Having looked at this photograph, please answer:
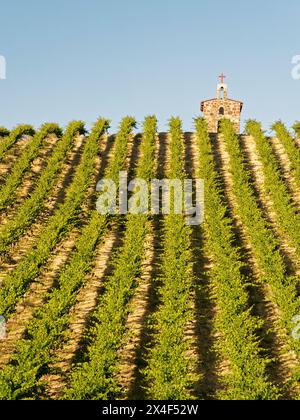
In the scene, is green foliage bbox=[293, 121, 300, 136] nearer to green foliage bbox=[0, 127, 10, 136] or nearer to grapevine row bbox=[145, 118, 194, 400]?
grapevine row bbox=[145, 118, 194, 400]

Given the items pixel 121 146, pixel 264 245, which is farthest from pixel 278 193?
pixel 121 146

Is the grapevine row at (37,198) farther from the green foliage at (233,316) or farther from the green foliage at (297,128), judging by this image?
the green foliage at (297,128)

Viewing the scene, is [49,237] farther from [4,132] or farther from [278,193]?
[4,132]

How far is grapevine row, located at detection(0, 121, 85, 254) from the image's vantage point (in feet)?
43.5

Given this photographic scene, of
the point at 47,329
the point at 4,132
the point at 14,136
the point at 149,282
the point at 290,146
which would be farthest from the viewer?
the point at 4,132

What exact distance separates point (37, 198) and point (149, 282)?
5.85m

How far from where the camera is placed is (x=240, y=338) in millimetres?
8805

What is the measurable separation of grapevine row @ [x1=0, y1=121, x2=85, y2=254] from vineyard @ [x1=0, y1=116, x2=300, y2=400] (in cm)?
6

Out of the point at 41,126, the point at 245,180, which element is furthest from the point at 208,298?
the point at 41,126

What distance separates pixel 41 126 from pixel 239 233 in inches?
499

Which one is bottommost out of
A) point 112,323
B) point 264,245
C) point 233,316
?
point 112,323

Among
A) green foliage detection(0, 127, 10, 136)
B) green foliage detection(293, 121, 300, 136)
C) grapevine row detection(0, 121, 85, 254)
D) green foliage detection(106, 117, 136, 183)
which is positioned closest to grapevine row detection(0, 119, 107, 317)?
grapevine row detection(0, 121, 85, 254)

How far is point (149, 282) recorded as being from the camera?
37.3ft

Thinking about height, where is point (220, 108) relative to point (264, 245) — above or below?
above
